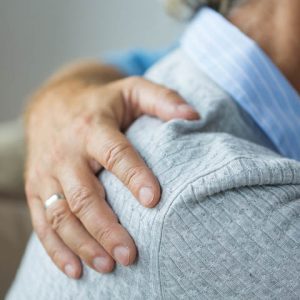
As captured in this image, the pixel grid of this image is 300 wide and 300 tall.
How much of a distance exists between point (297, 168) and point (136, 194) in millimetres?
167

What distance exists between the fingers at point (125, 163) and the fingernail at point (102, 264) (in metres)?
0.08

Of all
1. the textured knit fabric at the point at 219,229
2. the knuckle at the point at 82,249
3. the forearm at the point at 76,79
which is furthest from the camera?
the forearm at the point at 76,79

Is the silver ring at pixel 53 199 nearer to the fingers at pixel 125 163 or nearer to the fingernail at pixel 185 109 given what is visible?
the fingers at pixel 125 163

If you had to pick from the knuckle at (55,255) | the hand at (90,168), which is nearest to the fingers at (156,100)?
the hand at (90,168)

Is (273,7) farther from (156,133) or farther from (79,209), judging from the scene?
(79,209)

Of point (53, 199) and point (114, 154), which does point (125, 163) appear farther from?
point (53, 199)

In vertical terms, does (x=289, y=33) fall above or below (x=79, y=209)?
above

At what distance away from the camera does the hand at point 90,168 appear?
2.10ft

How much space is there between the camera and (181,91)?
0.78 meters

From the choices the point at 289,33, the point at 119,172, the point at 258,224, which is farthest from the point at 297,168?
the point at 289,33

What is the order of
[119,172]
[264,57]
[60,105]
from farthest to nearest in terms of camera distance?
[60,105], [264,57], [119,172]

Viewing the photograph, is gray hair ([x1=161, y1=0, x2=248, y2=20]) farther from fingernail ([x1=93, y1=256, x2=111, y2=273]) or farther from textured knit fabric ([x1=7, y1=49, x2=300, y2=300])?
fingernail ([x1=93, y1=256, x2=111, y2=273])

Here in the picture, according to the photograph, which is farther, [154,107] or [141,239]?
[154,107]

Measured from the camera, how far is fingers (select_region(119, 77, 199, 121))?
0.71 m
